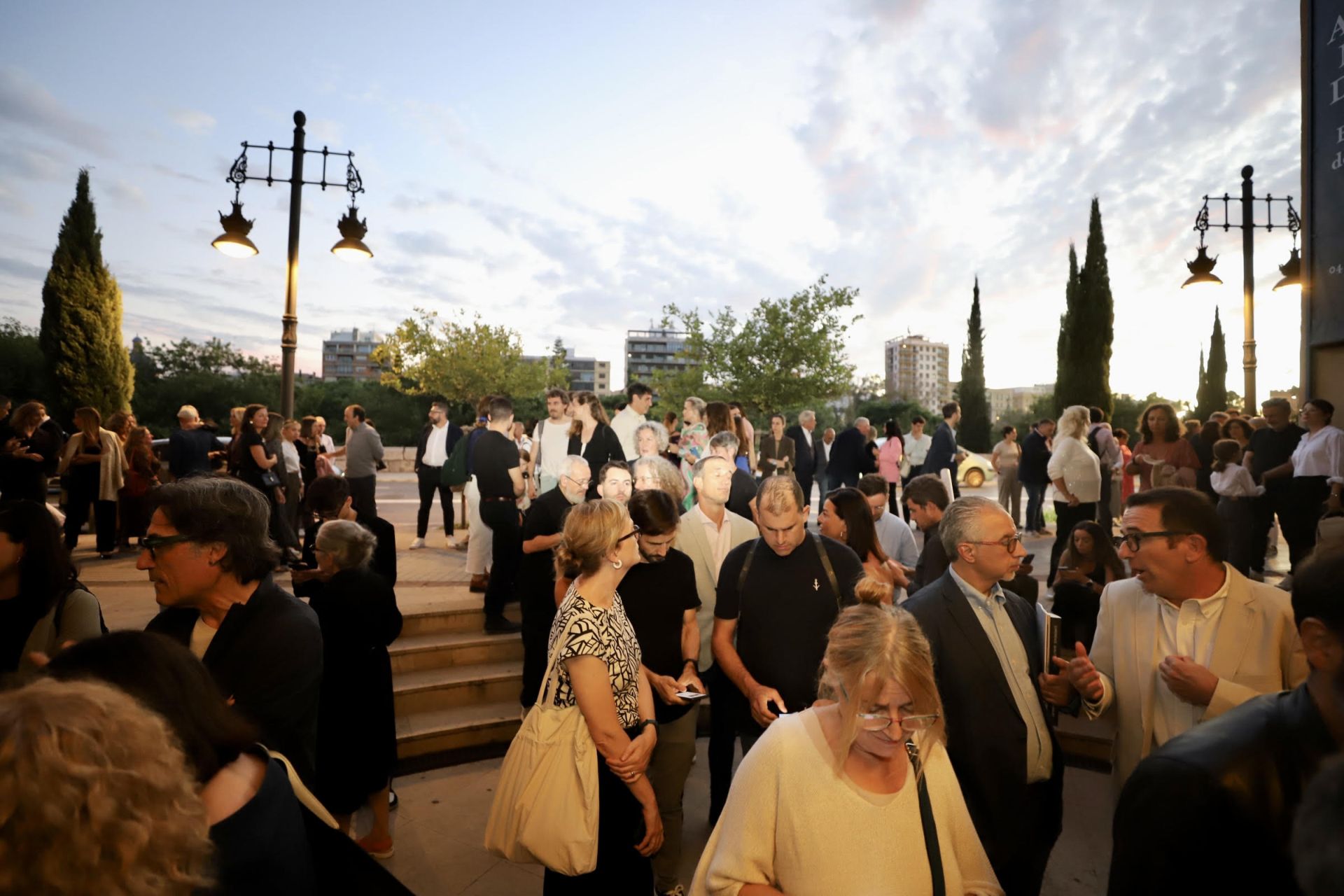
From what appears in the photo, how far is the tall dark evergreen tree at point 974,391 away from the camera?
38.9 metres

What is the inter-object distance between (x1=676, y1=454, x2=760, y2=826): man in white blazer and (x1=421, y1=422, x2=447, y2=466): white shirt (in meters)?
5.33

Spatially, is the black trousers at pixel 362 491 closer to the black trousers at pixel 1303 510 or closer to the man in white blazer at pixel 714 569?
the man in white blazer at pixel 714 569

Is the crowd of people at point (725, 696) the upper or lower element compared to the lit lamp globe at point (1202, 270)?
lower

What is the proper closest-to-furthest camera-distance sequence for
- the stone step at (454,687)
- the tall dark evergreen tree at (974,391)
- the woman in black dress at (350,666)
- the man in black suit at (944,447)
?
the woman in black dress at (350,666) → the stone step at (454,687) → the man in black suit at (944,447) → the tall dark evergreen tree at (974,391)

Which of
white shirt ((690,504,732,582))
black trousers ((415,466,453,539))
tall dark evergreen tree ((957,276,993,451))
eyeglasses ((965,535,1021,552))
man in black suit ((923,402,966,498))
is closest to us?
eyeglasses ((965,535,1021,552))

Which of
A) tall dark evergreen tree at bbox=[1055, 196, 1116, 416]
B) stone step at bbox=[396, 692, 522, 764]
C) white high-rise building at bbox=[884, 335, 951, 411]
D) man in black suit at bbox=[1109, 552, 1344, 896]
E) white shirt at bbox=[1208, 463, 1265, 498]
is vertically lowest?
stone step at bbox=[396, 692, 522, 764]

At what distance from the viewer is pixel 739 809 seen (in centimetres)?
177

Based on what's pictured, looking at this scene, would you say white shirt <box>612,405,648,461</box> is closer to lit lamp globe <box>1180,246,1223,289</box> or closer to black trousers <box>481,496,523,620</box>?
black trousers <box>481,496,523,620</box>

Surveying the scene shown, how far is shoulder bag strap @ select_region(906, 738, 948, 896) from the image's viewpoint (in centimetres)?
172

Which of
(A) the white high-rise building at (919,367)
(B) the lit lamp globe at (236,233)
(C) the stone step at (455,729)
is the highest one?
(A) the white high-rise building at (919,367)

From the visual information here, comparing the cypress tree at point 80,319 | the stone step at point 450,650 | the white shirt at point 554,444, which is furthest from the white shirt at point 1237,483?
the cypress tree at point 80,319

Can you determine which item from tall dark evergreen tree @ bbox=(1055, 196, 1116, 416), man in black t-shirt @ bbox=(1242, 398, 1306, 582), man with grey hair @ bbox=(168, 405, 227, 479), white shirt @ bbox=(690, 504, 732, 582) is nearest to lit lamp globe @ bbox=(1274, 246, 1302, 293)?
man in black t-shirt @ bbox=(1242, 398, 1306, 582)

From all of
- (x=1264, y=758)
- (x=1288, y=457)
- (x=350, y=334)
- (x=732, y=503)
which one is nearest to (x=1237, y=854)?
(x=1264, y=758)

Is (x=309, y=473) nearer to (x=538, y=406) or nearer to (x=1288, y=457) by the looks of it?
(x=1288, y=457)
